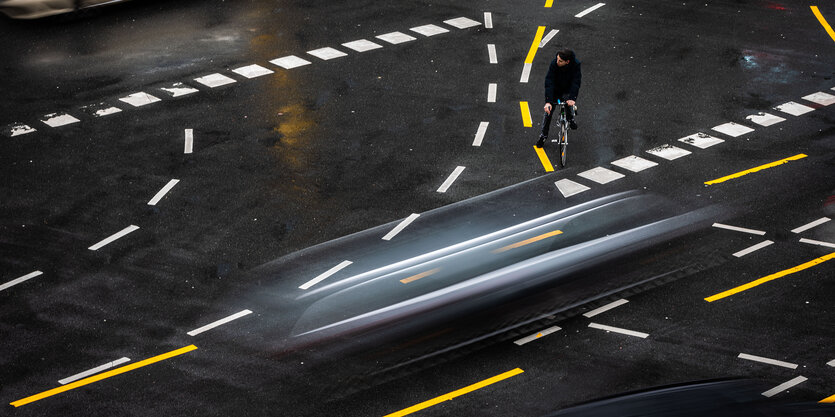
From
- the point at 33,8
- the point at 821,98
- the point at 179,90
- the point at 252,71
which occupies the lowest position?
the point at 821,98

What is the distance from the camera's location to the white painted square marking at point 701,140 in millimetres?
16438

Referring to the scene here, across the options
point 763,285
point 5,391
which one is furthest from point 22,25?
point 763,285

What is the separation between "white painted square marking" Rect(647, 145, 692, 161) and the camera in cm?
1602

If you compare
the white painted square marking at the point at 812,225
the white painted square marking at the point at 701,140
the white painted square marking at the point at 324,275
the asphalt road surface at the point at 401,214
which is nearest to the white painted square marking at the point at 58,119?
the asphalt road surface at the point at 401,214

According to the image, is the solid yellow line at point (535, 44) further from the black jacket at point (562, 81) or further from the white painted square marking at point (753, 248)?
the white painted square marking at point (753, 248)

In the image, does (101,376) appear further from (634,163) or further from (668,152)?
(668,152)

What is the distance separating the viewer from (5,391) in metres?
10.4

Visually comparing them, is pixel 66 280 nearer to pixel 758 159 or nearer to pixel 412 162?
pixel 412 162

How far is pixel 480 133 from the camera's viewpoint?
16.8 m

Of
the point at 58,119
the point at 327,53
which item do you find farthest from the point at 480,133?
the point at 58,119

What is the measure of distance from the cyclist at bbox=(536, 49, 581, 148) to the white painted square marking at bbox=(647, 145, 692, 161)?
4.77 feet

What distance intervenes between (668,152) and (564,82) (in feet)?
7.06

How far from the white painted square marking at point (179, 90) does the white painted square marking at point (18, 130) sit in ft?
8.55

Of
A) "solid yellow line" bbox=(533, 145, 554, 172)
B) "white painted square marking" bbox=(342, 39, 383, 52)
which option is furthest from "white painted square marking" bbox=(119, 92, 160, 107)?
"solid yellow line" bbox=(533, 145, 554, 172)
